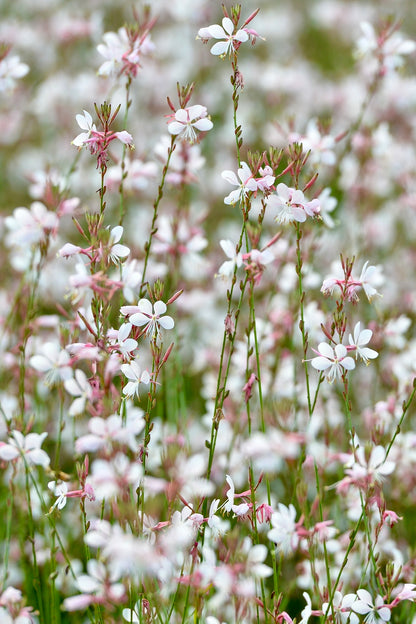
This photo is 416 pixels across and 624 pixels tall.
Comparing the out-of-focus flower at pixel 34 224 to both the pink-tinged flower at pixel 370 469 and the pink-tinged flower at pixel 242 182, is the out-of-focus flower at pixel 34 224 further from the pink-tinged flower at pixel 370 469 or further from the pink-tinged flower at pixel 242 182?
the pink-tinged flower at pixel 370 469

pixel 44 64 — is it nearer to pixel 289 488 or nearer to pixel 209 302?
pixel 209 302

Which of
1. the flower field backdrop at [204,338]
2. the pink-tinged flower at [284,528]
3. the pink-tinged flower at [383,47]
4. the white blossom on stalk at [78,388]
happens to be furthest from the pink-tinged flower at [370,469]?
the pink-tinged flower at [383,47]

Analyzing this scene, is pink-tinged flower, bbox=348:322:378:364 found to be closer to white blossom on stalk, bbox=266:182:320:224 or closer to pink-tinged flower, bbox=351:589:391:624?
white blossom on stalk, bbox=266:182:320:224

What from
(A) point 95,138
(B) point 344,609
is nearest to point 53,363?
(A) point 95,138

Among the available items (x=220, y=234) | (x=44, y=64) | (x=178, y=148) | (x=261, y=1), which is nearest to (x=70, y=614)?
(x=178, y=148)

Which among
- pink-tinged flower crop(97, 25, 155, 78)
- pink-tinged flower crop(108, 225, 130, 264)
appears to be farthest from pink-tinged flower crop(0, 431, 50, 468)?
pink-tinged flower crop(97, 25, 155, 78)

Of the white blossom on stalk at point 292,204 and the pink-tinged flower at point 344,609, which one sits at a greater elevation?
the white blossom on stalk at point 292,204

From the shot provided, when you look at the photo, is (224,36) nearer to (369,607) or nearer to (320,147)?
(320,147)
